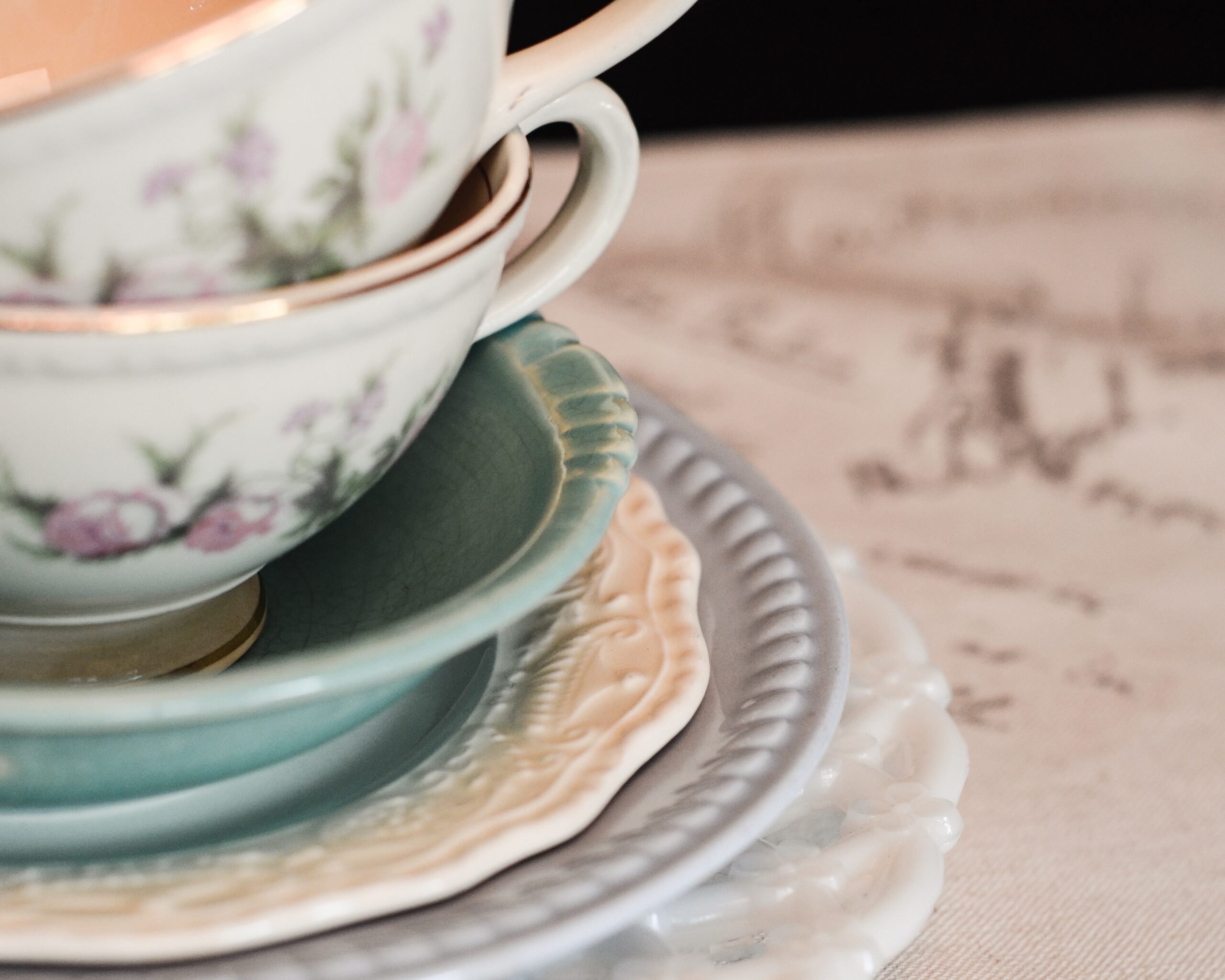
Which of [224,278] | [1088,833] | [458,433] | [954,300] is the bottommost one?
[954,300]

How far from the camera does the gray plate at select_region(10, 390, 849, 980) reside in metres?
0.31

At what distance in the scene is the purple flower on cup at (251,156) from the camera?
1.04ft

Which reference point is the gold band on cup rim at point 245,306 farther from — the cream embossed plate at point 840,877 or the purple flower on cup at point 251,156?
the cream embossed plate at point 840,877

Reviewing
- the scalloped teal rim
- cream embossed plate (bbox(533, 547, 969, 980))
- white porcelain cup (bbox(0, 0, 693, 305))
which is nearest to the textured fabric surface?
cream embossed plate (bbox(533, 547, 969, 980))

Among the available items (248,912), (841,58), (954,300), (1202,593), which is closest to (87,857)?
(248,912)

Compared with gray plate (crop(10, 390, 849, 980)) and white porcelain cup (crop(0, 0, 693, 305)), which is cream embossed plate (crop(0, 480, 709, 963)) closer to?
gray plate (crop(10, 390, 849, 980))

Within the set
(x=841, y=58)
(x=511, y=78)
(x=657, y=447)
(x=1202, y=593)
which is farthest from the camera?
(x=841, y=58)

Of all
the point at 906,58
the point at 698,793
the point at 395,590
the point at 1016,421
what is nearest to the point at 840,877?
the point at 698,793

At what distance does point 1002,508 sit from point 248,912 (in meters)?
0.55

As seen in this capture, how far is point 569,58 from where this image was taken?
40 centimetres

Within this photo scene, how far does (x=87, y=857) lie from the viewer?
0.35m

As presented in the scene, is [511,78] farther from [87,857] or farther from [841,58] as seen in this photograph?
[841,58]

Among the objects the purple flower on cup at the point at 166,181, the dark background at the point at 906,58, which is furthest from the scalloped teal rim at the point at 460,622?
the dark background at the point at 906,58

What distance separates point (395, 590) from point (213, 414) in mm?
137
